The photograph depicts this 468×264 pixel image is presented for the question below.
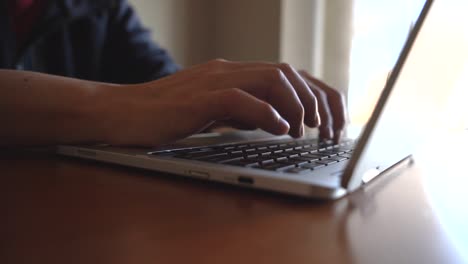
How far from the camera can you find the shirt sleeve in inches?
50.0

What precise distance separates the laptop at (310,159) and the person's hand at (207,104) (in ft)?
0.09

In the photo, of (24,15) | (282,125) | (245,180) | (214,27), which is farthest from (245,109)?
(214,27)

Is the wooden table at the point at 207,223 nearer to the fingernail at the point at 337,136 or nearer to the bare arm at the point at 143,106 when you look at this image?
the bare arm at the point at 143,106

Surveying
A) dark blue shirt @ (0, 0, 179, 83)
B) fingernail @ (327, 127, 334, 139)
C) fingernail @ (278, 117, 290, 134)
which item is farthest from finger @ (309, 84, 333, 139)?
dark blue shirt @ (0, 0, 179, 83)

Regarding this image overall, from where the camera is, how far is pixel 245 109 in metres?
0.47

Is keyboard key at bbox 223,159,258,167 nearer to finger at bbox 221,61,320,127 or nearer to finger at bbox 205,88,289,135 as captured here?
finger at bbox 205,88,289,135

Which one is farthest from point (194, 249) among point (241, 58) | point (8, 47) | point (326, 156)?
point (241, 58)

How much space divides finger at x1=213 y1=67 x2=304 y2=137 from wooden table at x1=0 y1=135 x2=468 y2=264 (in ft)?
0.48

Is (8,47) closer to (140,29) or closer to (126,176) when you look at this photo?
(140,29)

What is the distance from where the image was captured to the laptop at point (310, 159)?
0.31m

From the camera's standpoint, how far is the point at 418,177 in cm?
47

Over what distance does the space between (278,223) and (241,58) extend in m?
1.69

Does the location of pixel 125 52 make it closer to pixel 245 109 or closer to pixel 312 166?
pixel 245 109

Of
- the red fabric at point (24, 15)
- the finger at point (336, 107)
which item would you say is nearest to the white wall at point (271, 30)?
the red fabric at point (24, 15)
